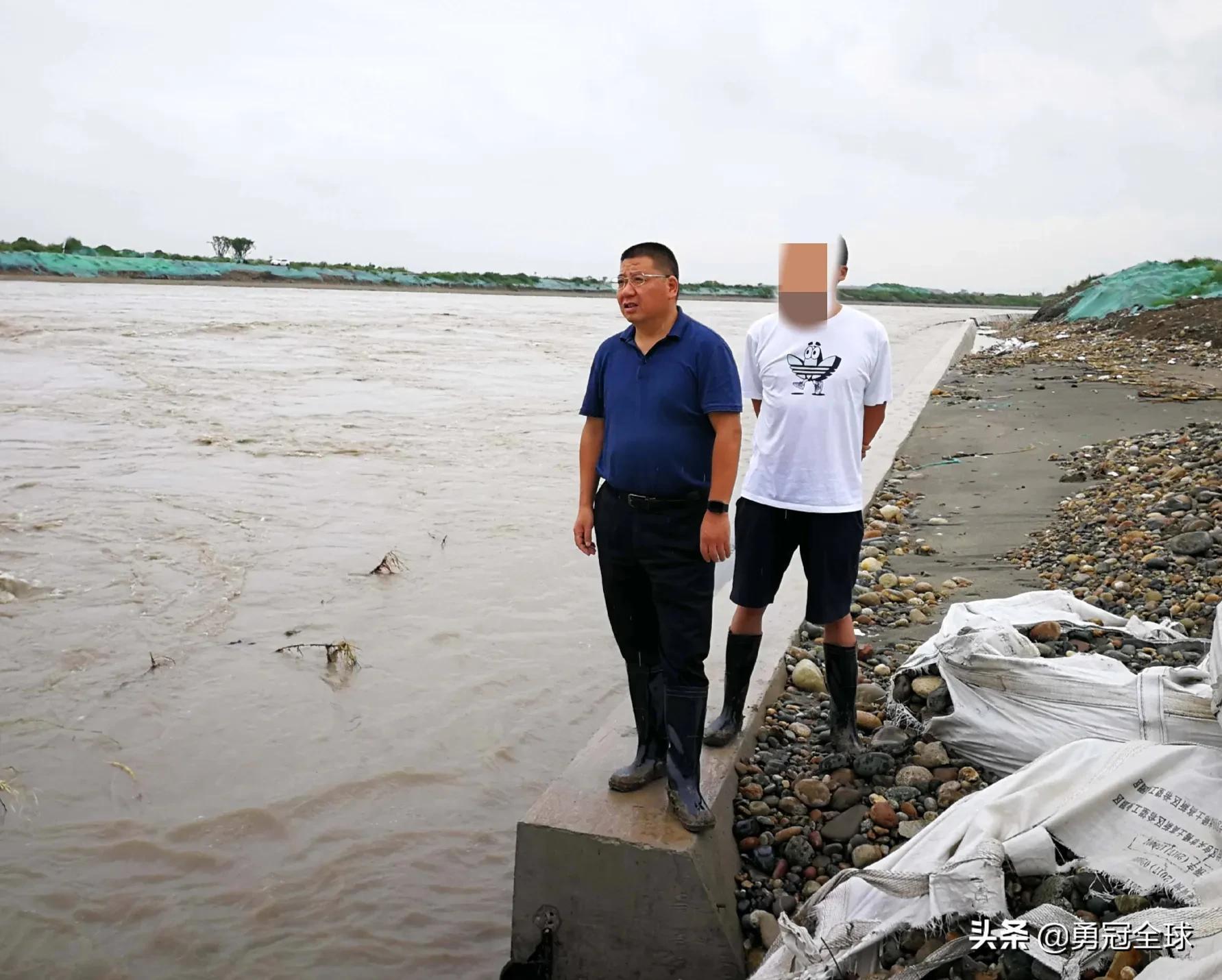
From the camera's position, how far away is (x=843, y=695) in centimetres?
349

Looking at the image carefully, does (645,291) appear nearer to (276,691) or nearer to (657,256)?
(657,256)

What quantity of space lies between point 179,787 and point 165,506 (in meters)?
4.66

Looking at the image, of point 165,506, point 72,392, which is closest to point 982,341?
point 72,392

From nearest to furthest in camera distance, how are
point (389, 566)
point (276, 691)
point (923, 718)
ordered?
point (923, 718) < point (276, 691) < point (389, 566)

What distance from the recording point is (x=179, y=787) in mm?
4020

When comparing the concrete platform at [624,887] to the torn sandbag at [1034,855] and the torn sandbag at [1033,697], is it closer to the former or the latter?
the torn sandbag at [1034,855]

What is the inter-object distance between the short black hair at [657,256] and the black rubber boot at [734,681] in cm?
137

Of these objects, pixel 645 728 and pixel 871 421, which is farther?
pixel 871 421

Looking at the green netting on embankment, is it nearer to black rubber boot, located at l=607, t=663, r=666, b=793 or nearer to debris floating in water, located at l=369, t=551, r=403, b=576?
debris floating in water, located at l=369, t=551, r=403, b=576

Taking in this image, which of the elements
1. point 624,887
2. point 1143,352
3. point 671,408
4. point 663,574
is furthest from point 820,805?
point 1143,352

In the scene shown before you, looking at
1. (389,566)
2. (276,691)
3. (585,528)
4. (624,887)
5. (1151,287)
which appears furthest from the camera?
(1151,287)

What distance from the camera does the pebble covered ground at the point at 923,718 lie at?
2402 mm

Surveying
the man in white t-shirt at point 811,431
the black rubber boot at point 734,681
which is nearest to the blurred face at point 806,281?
the man in white t-shirt at point 811,431

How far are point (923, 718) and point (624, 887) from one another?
56.0 inches
